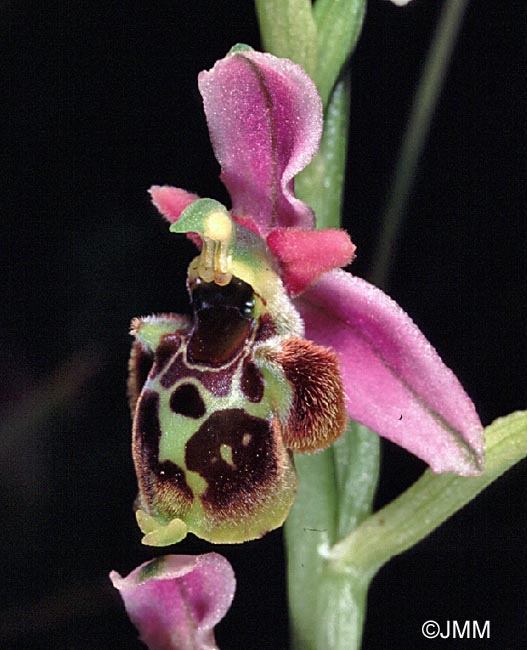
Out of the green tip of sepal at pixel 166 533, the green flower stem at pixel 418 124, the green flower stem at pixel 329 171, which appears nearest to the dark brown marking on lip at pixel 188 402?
the green tip of sepal at pixel 166 533


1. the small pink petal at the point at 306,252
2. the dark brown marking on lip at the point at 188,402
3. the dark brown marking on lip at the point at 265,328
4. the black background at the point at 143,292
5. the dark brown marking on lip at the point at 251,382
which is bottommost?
the black background at the point at 143,292

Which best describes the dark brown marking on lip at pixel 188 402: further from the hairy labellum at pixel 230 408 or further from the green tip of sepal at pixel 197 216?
the green tip of sepal at pixel 197 216

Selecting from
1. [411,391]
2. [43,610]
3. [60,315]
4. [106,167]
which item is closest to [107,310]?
[60,315]

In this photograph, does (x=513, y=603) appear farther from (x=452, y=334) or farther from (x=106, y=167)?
Result: (x=106, y=167)

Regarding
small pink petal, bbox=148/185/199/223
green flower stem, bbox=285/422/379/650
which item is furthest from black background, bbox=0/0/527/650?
small pink petal, bbox=148/185/199/223

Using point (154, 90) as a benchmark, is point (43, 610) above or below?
below

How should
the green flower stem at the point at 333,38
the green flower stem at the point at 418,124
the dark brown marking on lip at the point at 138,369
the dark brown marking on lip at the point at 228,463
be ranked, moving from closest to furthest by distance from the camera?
the dark brown marking on lip at the point at 228,463, the dark brown marking on lip at the point at 138,369, the green flower stem at the point at 333,38, the green flower stem at the point at 418,124

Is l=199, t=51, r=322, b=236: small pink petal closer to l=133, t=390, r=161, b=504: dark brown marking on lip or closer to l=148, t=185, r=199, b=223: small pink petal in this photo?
l=148, t=185, r=199, b=223: small pink petal

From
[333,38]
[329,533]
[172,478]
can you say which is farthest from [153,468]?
[333,38]
